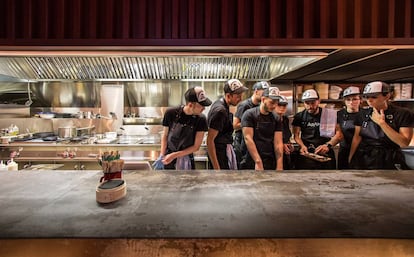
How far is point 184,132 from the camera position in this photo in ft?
7.94

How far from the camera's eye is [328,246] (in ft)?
2.96

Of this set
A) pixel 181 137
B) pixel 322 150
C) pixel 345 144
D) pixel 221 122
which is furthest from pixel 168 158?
pixel 345 144

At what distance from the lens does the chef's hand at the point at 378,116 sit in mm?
2494

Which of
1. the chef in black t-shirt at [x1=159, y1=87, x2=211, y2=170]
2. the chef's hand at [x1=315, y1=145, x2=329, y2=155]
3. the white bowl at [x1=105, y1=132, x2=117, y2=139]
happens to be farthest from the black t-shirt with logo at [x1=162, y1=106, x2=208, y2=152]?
the white bowl at [x1=105, y1=132, x2=117, y2=139]

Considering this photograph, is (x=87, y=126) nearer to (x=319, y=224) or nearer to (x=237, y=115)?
(x=237, y=115)

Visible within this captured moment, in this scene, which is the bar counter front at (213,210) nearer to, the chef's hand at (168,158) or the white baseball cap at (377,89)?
the chef's hand at (168,158)

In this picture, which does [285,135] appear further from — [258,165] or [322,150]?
[258,165]

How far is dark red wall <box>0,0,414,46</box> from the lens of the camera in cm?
171

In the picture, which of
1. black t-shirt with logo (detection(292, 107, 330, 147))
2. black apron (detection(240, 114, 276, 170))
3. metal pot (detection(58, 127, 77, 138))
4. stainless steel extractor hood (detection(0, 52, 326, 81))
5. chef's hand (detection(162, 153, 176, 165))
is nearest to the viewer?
chef's hand (detection(162, 153, 176, 165))

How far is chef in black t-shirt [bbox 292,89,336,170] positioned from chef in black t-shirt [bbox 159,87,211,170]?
1205mm

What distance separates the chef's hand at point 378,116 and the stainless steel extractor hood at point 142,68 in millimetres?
1355

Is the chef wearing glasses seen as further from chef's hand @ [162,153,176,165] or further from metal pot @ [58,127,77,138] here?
metal pot @ [58,127,77,138]

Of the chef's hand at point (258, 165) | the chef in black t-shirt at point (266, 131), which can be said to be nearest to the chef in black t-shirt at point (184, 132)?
the chef in black t-shirt at point (266, 131)

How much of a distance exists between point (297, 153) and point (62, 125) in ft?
12.5
